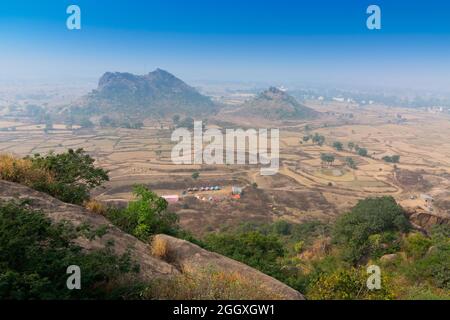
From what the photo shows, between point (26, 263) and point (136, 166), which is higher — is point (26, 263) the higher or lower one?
the higher one

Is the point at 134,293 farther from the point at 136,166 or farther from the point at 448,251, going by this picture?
the point at 136,166

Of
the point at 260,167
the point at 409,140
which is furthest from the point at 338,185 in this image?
the point at 409,140

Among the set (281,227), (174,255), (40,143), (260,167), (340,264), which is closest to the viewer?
(174,255)

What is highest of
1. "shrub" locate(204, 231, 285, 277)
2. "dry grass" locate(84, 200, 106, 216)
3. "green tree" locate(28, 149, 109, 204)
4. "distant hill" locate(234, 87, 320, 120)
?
"distant hill" locate(234, 87, 320, 120)

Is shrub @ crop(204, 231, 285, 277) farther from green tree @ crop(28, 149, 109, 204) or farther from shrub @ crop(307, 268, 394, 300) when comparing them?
green tree @ crop(28, 149, 109, 204)

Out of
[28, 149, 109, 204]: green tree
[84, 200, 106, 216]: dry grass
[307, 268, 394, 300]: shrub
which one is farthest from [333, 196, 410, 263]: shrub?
[28, 149, 109, 204]: green tree

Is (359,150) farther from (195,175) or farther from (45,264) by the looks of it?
(45,264)
